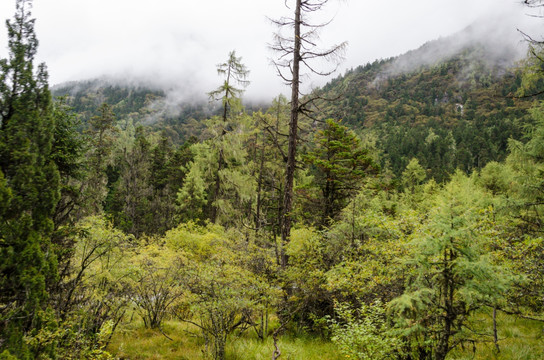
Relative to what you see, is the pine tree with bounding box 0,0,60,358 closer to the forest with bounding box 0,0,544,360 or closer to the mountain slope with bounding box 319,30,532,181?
the forest with bounding box 0,0,544,360

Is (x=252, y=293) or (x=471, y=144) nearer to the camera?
(x=252, y=293)

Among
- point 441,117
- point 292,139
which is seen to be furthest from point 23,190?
point 441,117

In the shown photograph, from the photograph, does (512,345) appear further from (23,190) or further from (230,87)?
(230,87)

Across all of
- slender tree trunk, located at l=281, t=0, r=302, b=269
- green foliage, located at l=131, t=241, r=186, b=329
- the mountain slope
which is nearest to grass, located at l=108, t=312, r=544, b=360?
green foliage, located at l=131, t=241, r=186, b=329

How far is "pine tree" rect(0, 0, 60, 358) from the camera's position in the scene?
12.8ft

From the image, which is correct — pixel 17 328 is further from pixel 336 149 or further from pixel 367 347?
pixel 336 149

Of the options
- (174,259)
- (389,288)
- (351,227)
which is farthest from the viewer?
(174,259)

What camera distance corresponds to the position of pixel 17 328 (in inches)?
153

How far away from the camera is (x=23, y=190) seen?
415 cm

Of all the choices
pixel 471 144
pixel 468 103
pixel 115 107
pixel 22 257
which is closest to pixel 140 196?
pixel 22 257

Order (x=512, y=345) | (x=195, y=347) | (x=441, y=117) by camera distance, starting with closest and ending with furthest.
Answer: (x=512, y=345)
(x=195, y=347)
(x=441, y=117)

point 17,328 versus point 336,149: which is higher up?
point 336,149

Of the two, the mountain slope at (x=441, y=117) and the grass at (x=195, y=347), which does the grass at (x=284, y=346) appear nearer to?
the grass at (x=195, y=347)

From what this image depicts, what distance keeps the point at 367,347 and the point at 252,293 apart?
3.06 meters
